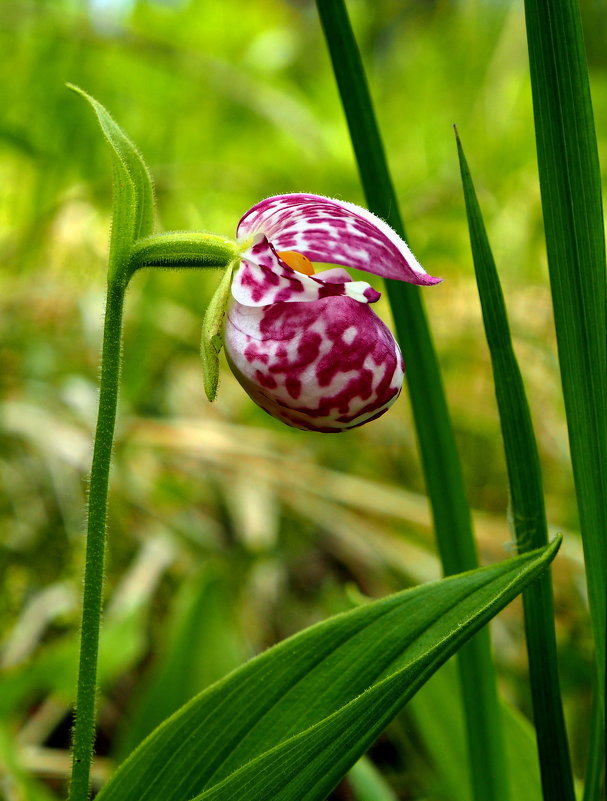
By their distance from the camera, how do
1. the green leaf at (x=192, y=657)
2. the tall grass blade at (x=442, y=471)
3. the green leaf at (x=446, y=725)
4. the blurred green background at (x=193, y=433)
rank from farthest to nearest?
the blurred green background at (x=193, y=433), the green leaf at (x=192, y=657), the green leaf at (x=446, y=725), the tall grass blade at (x=442, y=471)

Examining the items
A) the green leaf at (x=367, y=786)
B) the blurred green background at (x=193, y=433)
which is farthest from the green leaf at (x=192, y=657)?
the green leaf at (x=367, y=786)

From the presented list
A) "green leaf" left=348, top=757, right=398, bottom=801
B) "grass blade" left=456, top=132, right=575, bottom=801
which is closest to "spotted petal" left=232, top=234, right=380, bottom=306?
"grass blade" left=456, top=132, right=575, bottom=801

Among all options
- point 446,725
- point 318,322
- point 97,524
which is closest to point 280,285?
point 318,322

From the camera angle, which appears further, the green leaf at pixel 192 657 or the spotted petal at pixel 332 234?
the green leaf at pixel 192 657

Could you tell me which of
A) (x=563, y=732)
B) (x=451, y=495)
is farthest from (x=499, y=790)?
(x=451, y=495)

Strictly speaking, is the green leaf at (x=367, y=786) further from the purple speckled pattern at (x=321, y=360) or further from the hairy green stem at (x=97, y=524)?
the purple speckled pattern at (x=321, y=360)
